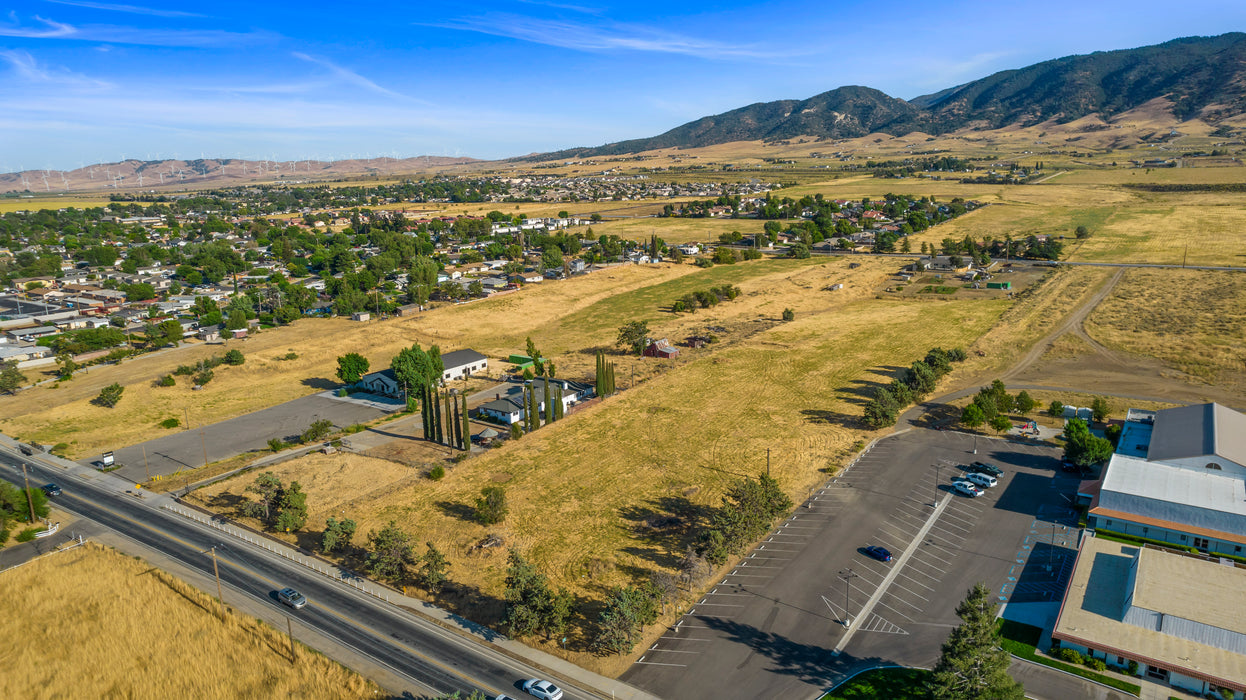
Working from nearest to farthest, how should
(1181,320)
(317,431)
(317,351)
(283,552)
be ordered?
(283,552) < (317,431) < (1181,320) < (317,351)

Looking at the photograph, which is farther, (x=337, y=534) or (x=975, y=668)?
(x=337, y=534)

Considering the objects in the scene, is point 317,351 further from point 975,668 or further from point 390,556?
point 975,668

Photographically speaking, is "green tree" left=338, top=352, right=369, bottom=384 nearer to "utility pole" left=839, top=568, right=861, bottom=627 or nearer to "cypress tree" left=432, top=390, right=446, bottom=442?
"cypress tree" left=432, top=390, right=446, bottom=442

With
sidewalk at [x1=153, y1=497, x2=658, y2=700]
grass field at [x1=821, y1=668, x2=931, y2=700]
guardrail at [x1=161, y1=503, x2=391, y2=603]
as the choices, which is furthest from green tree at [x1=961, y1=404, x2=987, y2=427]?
guardrail at [x1=161, y1=503, x2=391, y2=603]

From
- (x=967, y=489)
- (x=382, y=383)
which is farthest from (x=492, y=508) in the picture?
(x=967, y=489)

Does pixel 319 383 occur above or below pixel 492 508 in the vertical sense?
above

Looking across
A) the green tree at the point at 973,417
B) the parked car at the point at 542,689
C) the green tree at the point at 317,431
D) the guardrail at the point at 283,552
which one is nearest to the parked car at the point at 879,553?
the parked car at the point at 542,689
